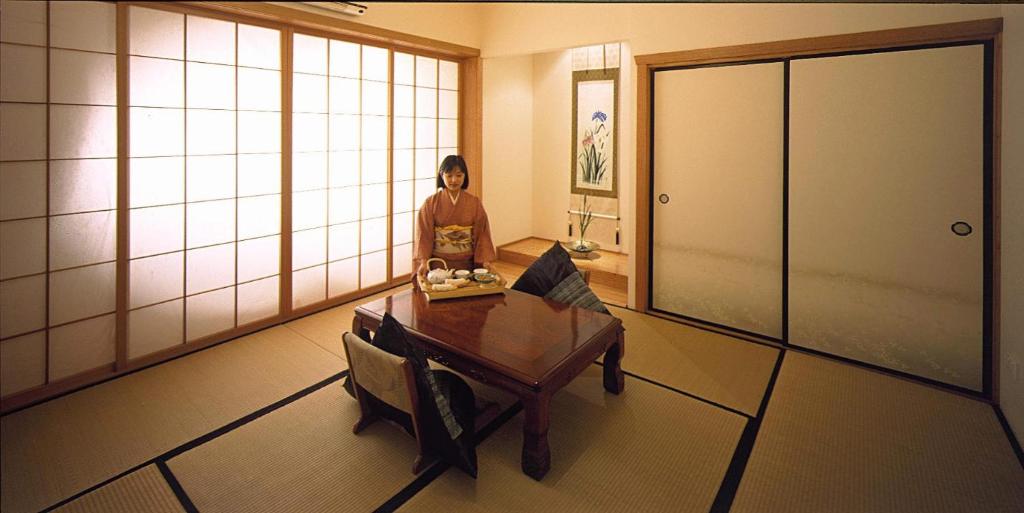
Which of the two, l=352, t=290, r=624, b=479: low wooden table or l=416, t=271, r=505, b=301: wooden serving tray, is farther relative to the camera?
l=416, t=271, r=505, b=301: wooden serving tray

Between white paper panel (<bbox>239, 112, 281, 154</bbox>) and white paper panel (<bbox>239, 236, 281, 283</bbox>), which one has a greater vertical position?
white paper panel (<bbox>239, 112, 281, 154</bbox>)

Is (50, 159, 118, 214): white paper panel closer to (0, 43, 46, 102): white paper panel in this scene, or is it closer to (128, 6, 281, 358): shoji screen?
(128, 6, 281, 358): shoji screen

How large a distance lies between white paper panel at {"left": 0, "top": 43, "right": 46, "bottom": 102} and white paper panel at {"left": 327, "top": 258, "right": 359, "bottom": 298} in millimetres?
2093

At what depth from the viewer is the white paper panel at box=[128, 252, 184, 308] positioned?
3.35 meters

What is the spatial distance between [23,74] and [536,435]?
287cm

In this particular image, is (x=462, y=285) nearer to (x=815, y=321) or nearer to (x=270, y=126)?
(x=270, y=126)

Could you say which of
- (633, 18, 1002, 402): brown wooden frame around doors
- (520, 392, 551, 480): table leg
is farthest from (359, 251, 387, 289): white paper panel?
(520, 392, 551, 480): table leg

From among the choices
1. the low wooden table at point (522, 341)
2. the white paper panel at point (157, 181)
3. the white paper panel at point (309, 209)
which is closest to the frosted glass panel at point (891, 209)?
the low wooden table at point (522, 341)

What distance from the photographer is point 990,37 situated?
9.64ft

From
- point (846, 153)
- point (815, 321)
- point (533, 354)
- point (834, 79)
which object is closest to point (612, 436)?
point (533, 354)

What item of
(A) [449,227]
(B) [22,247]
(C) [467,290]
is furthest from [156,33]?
(C) [467,290]

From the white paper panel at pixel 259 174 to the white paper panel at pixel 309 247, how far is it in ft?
1.27

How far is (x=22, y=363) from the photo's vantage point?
2.94 meters

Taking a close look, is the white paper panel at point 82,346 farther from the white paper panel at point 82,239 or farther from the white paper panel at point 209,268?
the white paper panel at point 209,268
